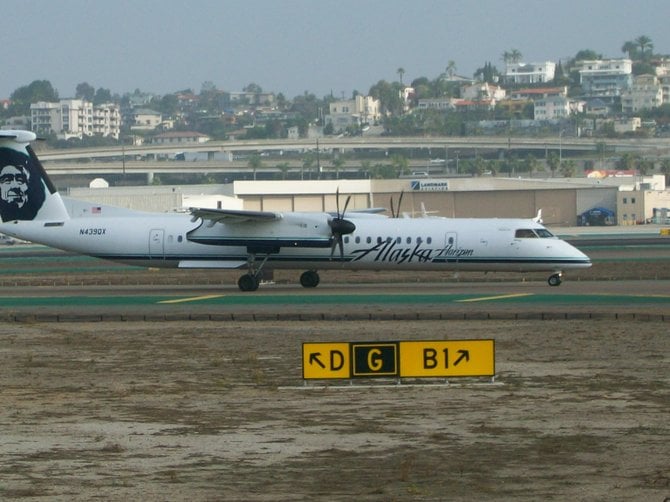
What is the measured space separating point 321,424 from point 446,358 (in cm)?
405

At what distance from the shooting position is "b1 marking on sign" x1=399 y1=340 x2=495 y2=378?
2275 centimetres

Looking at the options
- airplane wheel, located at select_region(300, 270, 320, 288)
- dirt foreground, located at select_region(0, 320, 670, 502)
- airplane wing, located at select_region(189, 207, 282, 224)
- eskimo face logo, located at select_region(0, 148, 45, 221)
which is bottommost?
airplane wheel, located at select_region(300, 270, 320, 288)

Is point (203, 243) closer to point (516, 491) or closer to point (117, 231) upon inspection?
point (117, 231)

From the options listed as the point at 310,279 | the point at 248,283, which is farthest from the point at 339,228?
the point at 248,283

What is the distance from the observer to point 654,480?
1520 centimetres

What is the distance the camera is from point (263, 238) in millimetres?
45688

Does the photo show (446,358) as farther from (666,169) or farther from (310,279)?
(666,169)

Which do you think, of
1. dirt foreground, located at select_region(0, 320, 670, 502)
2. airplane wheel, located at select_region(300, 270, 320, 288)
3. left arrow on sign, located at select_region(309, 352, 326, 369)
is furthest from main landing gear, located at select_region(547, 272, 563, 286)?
left arrow on sign, located at select_region(309, 352, 326, 369)

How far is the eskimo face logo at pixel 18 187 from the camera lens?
150 ft

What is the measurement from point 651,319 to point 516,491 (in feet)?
65.2

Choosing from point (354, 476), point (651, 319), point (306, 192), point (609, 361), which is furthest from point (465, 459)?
point (306, 192)

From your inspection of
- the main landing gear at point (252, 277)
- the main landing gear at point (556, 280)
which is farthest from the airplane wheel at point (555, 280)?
the main landing gear at point (252, 277)

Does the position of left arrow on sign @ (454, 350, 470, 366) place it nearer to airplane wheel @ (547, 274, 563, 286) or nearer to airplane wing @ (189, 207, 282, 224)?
airplane wing @ (189, 207, 282, 224)

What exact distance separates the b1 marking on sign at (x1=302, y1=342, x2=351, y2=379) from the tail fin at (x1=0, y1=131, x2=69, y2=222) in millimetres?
25230
